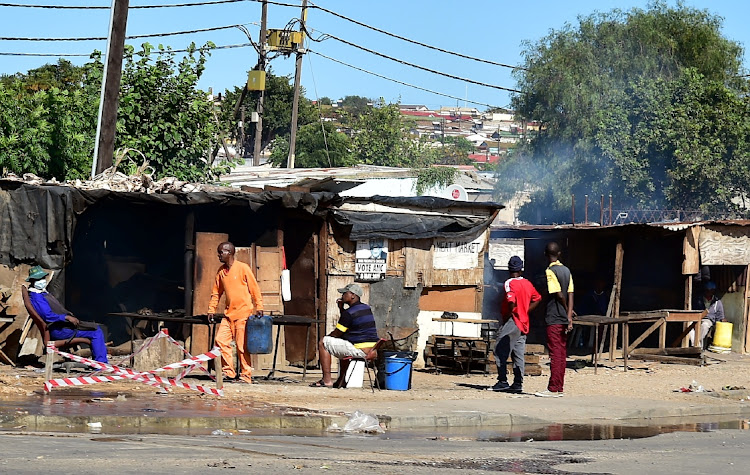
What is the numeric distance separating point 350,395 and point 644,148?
32.8m

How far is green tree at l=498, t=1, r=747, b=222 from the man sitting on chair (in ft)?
101

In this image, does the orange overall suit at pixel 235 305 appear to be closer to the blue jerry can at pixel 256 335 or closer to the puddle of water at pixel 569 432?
the blue jerry can at pixel 256 335

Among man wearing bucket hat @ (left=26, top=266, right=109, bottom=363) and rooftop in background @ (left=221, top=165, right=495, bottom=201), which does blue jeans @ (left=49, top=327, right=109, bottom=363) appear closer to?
man wearing bucket hat @ (left=26, top=266, right=109, bottom=363)

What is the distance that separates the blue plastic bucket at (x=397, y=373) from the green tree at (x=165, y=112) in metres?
11.4

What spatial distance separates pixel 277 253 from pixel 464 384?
3.65 metres

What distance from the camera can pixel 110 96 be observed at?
18.3 metres

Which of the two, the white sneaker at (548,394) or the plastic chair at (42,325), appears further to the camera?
the white sneaker at (548,394)

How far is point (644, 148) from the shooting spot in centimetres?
4438

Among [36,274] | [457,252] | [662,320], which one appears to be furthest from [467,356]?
[36,274]

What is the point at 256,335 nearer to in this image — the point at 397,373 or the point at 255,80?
the point at 397,373

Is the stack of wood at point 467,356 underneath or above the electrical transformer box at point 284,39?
underneath

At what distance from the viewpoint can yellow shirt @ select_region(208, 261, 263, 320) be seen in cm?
1447

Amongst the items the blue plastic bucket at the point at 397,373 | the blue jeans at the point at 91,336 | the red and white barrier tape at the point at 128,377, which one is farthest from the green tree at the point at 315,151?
the red and white barrier tape at the point at 128,377

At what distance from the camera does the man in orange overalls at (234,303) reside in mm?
14469
